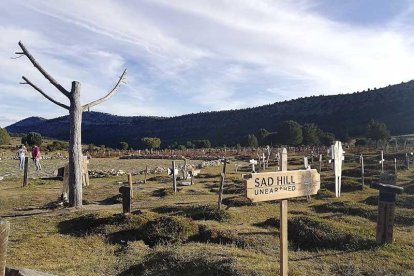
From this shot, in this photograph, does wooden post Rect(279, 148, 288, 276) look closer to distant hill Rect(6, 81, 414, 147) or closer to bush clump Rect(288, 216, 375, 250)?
bush clump Rect(288, 216, 375, 250)

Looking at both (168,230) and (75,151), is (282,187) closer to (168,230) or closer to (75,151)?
(168,230)

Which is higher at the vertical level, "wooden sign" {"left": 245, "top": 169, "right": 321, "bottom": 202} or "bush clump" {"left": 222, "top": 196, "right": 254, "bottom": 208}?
"wooden sign" {"left": 245, "top": 169, "right": 321, "bottom": 202}

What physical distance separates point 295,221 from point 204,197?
27.9 feet

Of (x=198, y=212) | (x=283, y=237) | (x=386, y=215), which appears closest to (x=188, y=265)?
(x=283, y=237)

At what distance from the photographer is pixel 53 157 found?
202 ft

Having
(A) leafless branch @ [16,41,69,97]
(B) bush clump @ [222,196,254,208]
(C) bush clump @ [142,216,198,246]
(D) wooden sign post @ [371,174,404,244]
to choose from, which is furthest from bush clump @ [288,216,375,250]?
(A) leafless branch @ [16,41,69,97]

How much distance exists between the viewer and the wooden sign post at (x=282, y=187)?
724cm

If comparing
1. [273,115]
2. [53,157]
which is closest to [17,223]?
[53,157]

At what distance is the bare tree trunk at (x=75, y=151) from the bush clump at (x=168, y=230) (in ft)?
17.4

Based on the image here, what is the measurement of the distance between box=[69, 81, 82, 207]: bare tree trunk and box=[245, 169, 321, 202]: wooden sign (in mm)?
11543

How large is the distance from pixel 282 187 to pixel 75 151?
39.0 feet

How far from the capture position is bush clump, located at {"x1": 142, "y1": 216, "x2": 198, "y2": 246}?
12547 mm

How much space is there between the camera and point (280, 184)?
7.67 meters

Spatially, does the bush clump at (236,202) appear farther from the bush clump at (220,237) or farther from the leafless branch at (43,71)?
the leafless branch at (43,71)
